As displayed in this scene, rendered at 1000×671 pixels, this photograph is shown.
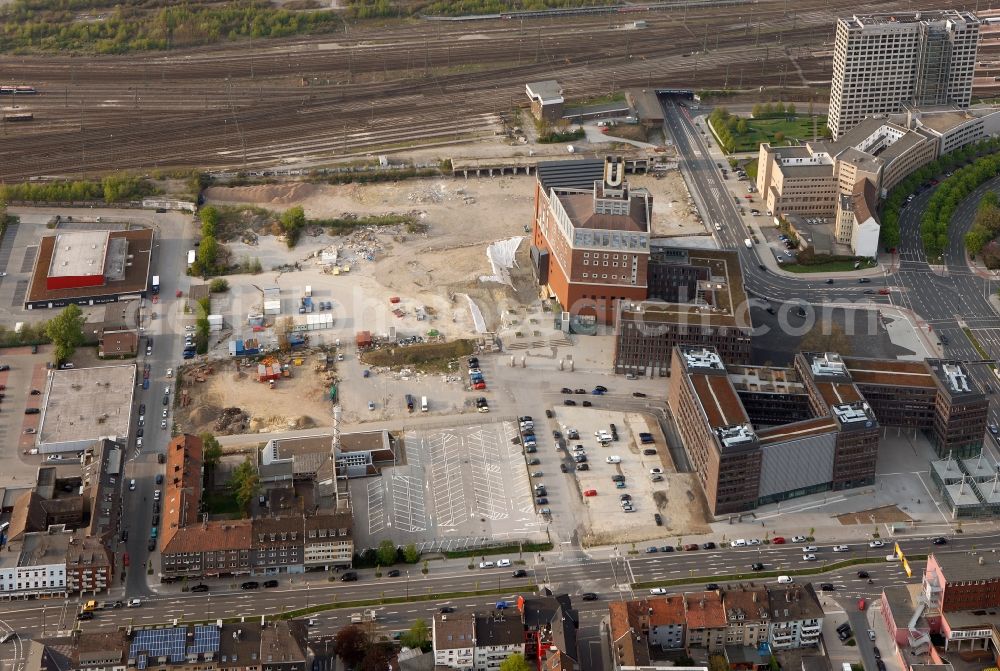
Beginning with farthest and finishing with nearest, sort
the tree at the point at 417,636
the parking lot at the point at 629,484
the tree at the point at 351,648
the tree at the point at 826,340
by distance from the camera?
the tree at the point at 826,340 → the parking lot at the point at 629,484 → the tree at the point at 417,636 → the tree at the point at 351,648

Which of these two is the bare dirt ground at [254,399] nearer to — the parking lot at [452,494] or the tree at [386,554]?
the parking lot at [452,494]

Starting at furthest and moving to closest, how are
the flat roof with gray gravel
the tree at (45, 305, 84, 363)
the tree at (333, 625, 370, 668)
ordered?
the tree at (45, 305, 84, 363) < the flat roof with gray gravel < the tree at (333, 625, 370, 668)

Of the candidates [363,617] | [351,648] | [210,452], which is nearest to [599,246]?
[210,452]

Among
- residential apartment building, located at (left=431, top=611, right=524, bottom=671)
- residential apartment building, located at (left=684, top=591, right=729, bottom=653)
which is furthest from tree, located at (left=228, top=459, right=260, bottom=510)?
residential apartment building, located at (left=684, top=591, right=729, bottom=653)

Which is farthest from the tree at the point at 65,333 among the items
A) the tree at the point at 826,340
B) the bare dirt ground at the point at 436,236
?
the tree at the point at 826,340

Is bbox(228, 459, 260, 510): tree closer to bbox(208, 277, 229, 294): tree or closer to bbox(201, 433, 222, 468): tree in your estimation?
bbox(201, 433, 222, 468): tree

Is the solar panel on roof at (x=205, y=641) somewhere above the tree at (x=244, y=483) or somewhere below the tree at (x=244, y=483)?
below

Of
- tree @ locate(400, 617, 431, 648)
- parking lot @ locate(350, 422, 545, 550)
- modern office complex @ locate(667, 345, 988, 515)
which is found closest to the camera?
tree @ locate(400, 617, 431, 648)
